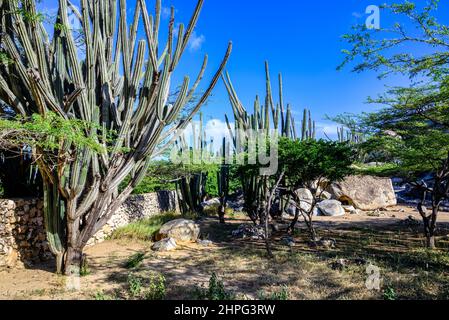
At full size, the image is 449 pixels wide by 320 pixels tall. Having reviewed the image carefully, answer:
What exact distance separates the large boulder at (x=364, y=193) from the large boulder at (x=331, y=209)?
1.85 meters

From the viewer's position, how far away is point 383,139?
802cm

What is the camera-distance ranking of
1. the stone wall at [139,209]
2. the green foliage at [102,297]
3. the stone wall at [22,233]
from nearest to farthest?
the green foliage at [102,297] → the stone wall at [22,233] → the stone wall at [139,209]

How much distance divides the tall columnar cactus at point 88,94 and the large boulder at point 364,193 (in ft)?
40.3

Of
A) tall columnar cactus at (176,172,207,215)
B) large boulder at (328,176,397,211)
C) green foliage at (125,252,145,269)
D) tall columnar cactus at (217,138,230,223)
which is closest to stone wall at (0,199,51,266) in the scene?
green foliage at (125,252,145,269)

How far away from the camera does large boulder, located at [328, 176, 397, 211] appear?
637 inches

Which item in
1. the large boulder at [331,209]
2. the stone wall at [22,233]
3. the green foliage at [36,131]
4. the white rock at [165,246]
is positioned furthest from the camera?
the large boulder at [331,209]

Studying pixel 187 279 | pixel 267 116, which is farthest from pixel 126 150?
pixel 267 116

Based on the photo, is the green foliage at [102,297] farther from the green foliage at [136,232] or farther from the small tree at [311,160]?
the small tree at [311,160]

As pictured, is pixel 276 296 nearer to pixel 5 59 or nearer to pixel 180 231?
pixel 180 231

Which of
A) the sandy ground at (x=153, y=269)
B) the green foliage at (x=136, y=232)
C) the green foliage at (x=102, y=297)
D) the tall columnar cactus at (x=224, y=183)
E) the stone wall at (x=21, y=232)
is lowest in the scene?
the sandy ground at (x=153, y=269)

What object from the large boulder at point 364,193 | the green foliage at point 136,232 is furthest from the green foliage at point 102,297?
the large boulder at point 364,193

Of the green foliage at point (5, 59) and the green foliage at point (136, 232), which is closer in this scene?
the green foliage at point (5, 59)

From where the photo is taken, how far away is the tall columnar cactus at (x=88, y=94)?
530 centimetres

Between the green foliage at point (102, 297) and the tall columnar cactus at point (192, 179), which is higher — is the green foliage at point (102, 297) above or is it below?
below
